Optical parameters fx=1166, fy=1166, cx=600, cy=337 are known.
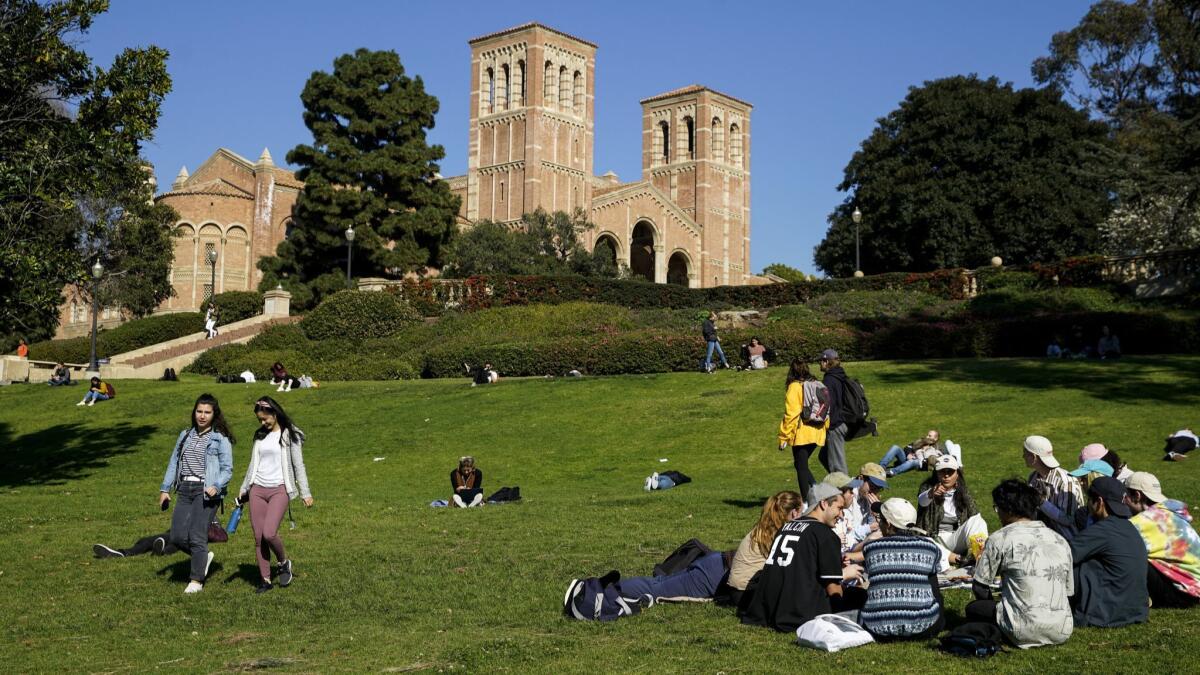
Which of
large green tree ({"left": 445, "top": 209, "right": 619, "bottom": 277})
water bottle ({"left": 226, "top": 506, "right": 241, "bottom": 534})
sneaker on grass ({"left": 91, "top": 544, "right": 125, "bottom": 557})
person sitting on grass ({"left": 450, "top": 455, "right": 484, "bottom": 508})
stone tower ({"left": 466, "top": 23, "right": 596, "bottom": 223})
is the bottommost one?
sneaker on grass ({"left": 91, "top": 544, "right": 125, "bottom": 557})

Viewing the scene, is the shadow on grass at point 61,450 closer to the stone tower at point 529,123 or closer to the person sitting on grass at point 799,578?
the person sitting on grass at point 799,578

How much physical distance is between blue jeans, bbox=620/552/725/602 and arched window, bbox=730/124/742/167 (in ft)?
276

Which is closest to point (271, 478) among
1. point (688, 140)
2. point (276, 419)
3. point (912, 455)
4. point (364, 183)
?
point (276, 419)

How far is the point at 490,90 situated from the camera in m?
78.8

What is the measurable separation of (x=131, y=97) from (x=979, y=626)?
16.6m

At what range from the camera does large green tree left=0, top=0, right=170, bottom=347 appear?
18281 millimetres

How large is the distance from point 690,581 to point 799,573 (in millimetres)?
1387

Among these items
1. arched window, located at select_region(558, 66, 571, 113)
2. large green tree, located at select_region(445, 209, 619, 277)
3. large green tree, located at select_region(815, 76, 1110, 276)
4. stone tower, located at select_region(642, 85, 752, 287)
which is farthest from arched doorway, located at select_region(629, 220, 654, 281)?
large green tree, located at select_region(815, 76, 1110, 276)

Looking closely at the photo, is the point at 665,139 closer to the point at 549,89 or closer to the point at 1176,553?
the point at 549,89

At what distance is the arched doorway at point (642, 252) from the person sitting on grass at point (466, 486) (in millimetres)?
65460

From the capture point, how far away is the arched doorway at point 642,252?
268ft

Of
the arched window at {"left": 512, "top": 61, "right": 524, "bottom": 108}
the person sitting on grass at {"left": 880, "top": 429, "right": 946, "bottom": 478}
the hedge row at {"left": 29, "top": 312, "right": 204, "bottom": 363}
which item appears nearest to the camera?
the person sitting on grass at {"left": 880, "top": 429, "right": 946, "bottom": 478}

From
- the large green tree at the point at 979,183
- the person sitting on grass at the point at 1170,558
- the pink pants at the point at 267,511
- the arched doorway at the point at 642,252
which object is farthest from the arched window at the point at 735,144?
the person sitting on grass at the point at 1170,558

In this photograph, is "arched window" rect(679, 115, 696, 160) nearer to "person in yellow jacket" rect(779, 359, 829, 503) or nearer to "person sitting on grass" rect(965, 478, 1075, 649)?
"person in yellow jacket" rect(779, 359, 829, 503)
